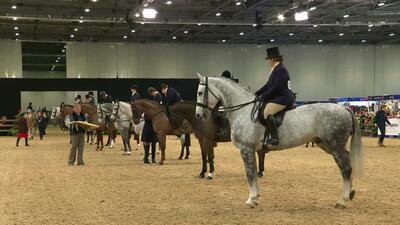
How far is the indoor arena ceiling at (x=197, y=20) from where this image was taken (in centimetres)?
2591

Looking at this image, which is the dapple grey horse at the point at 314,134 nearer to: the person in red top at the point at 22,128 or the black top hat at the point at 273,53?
the black top hat at the point at 273,53

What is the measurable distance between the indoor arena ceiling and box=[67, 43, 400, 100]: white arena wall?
1.05 m

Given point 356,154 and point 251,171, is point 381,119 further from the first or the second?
point 251,171

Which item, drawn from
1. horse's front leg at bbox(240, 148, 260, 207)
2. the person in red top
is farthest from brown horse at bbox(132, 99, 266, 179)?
the person in red top

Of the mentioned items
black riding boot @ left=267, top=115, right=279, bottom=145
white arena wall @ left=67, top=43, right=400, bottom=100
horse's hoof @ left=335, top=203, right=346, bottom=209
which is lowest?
horse's hoof @ left=335, top=203, right=346, bottom=209

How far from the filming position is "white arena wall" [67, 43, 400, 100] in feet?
126

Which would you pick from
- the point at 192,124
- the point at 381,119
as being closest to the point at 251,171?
the point at 192,124

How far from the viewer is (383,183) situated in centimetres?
1005

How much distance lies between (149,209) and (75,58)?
31.8 meters

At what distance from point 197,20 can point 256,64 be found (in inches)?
507

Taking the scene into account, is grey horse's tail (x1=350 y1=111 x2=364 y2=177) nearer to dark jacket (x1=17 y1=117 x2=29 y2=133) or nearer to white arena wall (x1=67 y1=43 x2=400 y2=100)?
dark jacket (x1=17 y1=117 x2=29 y2=133)

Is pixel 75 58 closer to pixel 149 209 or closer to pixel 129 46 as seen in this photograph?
pixel 129 46

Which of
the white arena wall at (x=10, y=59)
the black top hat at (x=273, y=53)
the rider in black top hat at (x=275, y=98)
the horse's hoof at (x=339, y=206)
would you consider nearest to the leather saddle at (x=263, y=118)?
the rider in black top hat at (x=275, y=98)

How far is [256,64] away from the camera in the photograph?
134 ft
